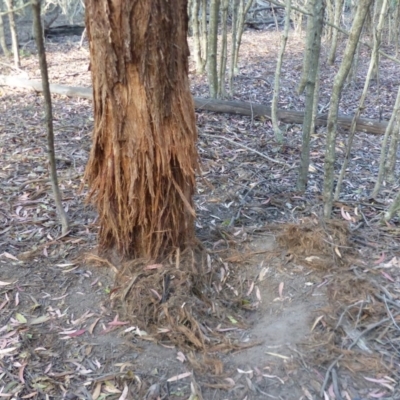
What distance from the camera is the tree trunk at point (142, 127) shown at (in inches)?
93.9

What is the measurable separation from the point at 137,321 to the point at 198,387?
55 cm

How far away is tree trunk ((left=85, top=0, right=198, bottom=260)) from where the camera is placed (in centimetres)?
238

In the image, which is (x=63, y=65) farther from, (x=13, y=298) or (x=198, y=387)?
(x=198, y=387)

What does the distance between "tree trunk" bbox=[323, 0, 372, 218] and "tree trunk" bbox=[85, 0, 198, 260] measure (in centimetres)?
104

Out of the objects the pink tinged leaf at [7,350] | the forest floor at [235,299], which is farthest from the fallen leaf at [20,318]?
the pink tinged leaf at [7,350]

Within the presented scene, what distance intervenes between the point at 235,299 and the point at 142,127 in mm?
1201

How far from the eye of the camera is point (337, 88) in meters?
3.11

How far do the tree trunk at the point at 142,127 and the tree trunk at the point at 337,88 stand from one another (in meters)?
1.04

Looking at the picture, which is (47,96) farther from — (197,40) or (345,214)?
(197,40)

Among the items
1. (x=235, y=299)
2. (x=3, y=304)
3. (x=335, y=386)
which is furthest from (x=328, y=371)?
(x=3, y=304)

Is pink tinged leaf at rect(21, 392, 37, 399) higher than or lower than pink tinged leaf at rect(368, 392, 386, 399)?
lower

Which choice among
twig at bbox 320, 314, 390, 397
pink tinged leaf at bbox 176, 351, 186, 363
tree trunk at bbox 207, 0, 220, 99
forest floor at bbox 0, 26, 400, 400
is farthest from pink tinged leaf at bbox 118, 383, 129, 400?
tree trunk at bbox 207, 0, 220, 99

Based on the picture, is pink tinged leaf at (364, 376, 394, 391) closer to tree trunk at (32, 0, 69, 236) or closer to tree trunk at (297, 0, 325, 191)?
tree trunk at (297, 0, 325, 191)

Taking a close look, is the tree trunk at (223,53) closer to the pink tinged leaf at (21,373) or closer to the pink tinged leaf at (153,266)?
the pink tinged leaf at (153,266)
